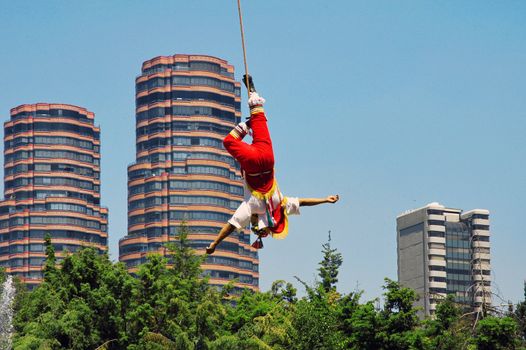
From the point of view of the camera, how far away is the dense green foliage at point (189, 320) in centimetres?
7975

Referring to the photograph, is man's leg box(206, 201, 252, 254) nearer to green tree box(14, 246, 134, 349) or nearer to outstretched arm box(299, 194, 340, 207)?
outstretched arm box(299, 194, 340, 207)

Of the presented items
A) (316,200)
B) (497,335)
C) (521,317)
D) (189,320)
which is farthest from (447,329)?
(316,200)

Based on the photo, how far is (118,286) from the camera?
285ft

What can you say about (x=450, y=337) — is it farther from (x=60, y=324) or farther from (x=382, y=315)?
(x=60, y=324)

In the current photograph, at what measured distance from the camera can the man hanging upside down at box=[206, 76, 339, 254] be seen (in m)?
24.5

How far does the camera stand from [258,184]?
24875mm

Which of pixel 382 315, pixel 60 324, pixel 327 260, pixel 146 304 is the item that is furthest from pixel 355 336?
pixel 327 260

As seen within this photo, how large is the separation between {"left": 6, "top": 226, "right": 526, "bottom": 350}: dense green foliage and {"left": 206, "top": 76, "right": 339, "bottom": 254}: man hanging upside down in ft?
174

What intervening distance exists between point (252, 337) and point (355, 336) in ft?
28.4

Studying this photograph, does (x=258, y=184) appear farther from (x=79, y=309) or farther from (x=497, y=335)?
(x=497, y=335)

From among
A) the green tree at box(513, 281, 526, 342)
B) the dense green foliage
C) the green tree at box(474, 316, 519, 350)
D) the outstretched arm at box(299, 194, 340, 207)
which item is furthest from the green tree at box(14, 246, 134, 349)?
the outstretched arm at box(299, 194, 340, 207)

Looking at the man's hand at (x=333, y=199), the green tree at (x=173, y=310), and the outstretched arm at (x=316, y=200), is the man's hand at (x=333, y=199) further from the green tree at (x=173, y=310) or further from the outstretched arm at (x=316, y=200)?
the green tree at (x=173, y=310)

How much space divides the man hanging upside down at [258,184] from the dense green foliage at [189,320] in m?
53.1

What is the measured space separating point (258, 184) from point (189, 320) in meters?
57.3
